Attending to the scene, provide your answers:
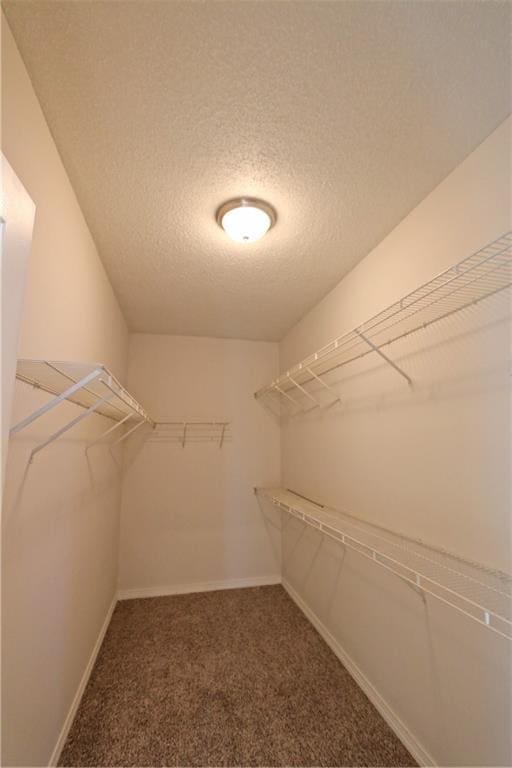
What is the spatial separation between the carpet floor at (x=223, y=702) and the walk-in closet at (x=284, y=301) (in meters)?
0.01

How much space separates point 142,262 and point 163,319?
936 mm

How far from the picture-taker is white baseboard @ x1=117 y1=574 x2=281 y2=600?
2.96 m

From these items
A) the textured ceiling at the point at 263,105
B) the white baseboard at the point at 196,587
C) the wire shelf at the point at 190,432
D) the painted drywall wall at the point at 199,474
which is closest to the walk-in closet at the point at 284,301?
the textured ceiling at the point at 263,105

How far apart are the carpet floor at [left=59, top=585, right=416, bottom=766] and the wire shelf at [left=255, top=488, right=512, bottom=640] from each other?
0.82 metres

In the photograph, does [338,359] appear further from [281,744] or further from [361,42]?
[281,744]

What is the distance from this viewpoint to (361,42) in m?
0.95

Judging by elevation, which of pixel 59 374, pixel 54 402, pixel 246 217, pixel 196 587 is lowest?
pixel 196 587

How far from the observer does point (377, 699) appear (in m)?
1.70

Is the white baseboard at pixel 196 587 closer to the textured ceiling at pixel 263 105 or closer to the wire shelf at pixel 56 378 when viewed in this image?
the wire shelf at pixel 56 378

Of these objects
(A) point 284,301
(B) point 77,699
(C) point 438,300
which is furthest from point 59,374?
(A) point 284,301

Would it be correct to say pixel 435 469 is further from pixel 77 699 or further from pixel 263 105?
pixel 77 699

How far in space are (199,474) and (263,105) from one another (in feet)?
9.48

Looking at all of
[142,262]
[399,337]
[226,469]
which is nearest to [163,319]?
[142,262]

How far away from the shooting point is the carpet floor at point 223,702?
4.81 ft
